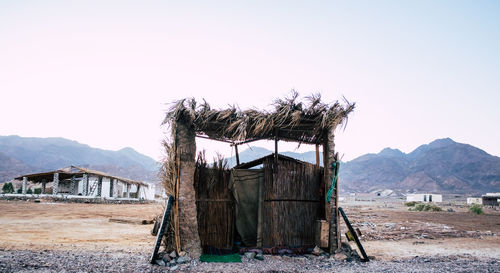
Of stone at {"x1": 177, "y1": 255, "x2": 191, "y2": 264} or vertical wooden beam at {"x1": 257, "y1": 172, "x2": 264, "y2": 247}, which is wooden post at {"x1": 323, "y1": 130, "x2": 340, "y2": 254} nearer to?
vertical wooden beam at {"x1": 257, "y1": 172, "x2": 264, "y2": 247}

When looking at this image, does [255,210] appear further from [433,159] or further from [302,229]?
[433,159]

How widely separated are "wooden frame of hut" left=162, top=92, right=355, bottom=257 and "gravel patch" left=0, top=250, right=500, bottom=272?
68 cm

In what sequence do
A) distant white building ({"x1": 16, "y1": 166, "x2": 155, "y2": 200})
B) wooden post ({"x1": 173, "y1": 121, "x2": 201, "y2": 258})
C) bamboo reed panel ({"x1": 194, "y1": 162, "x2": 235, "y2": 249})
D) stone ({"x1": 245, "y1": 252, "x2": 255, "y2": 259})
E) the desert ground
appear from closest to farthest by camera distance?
the desert ground, wooden post ({"x1": 173, "y1": 121, "x2": 201, "y2": 258}), stone ({"x1": 245, "y1": 252, "x2": 255, "y2": 259}), bamboo reed panel ({"x1": 194, "y1": 162, "x2": 235, "y2": 249}), distant white building ({"x1": 16, "y1": 166, "x2": 155, "y2": 200})

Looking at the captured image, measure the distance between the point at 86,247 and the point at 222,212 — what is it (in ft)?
11.7

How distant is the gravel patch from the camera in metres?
6.55

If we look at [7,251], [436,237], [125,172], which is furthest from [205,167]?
[125,172]

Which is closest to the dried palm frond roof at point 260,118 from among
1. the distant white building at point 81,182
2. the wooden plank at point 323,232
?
the wooden plank at point 323,232

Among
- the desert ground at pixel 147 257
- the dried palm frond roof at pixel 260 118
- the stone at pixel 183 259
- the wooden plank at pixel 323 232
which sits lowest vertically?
the desert ground at pixel 147 257

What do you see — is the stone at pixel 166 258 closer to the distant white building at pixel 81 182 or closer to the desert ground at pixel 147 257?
the desert ground at pixel 147 257

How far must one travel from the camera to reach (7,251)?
306 inches

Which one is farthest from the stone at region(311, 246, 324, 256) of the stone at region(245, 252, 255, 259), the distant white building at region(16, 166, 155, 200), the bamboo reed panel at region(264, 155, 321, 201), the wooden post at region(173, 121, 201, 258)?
the distant white building at region(16, 166, 155, 200)

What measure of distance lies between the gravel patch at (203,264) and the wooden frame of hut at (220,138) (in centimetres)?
68

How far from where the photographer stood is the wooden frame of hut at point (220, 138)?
25.3 ft

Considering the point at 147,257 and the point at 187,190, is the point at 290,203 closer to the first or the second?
the point at 187,190
